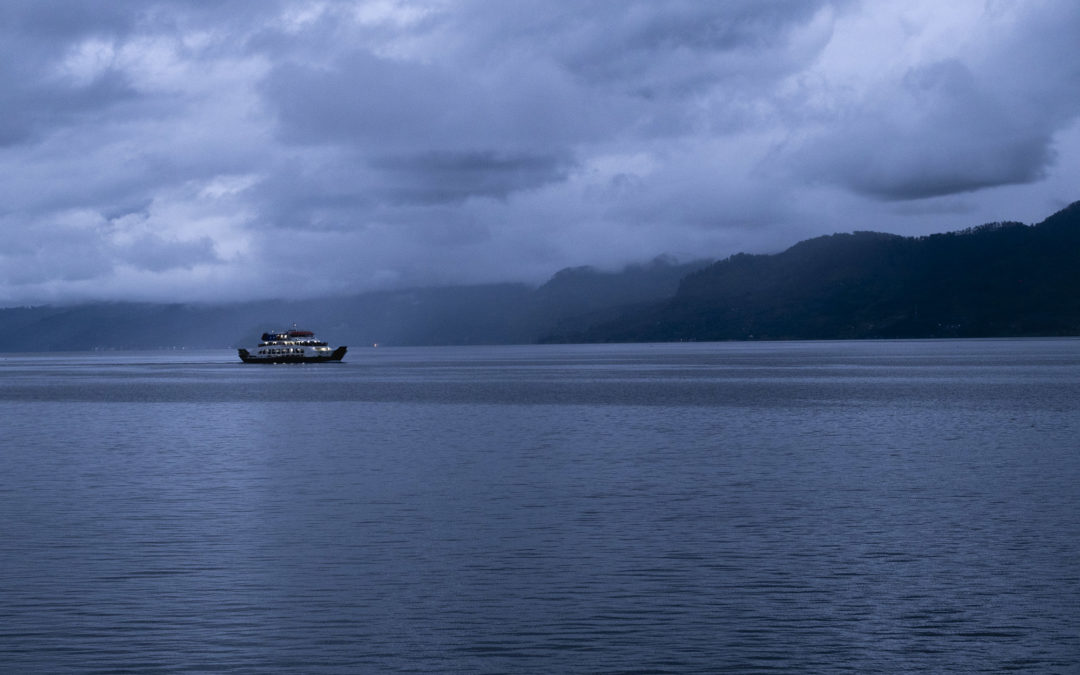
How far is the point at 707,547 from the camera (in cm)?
4062

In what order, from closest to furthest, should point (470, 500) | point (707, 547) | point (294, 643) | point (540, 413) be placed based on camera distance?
point (294, 643) → point (707, 547) → point (470, 500) → point (540, 413)

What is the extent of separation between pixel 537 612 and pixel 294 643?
6.34 metres

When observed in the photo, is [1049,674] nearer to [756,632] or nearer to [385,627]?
[756,632]

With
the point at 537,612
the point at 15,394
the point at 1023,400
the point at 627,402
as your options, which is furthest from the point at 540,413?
the point at 15,394

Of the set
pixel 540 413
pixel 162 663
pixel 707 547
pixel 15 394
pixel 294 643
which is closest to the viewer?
pixel 162 663

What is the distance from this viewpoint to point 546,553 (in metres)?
39.8

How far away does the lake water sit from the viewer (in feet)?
90.1

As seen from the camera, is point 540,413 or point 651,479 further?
point 540,413

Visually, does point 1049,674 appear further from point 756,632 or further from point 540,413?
point 540,413

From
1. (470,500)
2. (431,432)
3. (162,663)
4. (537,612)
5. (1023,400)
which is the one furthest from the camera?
(1023,400)

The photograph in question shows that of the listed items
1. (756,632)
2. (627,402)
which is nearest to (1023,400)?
(627,402)

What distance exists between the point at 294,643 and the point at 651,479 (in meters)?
34.9

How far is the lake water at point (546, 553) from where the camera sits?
2747cm

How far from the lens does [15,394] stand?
7210 inches
